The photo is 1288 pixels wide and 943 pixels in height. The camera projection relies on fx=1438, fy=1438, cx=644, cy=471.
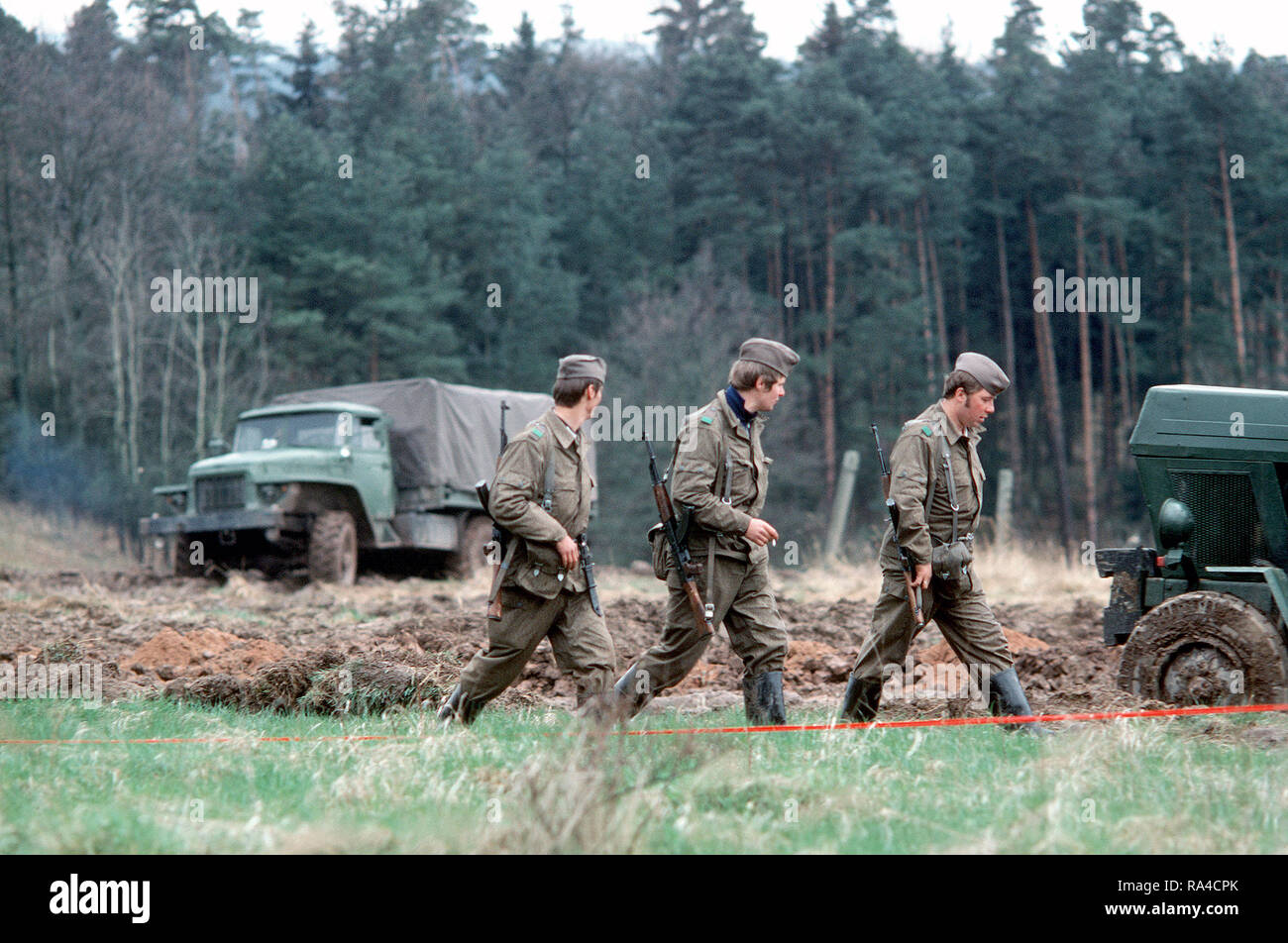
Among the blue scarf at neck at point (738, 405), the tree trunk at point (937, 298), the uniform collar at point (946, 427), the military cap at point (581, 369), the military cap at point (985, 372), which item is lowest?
the uniform collar at point (946, 427)

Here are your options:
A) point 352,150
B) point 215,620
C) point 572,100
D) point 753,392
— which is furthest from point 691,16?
point 753,392

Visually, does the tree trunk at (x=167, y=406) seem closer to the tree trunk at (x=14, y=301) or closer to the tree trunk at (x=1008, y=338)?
the tree trunk at (x=14, y=301)

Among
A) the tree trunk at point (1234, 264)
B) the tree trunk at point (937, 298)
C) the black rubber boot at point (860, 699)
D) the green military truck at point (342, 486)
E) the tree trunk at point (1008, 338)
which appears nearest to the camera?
Result: the black rubber boot at point (860, 699)

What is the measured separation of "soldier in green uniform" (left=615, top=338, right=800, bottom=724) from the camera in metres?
6.08

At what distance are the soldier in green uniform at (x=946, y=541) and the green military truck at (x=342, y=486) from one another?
34.7 feet

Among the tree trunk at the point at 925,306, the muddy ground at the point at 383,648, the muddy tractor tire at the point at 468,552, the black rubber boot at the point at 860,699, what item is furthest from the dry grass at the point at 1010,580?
the tree trunk at the point at 925,306

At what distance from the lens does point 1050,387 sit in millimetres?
40188

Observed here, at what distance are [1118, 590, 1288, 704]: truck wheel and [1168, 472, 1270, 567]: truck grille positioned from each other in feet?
0.86

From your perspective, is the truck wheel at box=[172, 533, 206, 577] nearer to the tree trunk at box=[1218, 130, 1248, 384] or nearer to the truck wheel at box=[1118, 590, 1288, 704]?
the truck wheel at box=[1118, 590, 1288, 704]

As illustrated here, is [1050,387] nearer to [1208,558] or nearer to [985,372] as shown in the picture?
[1208,558]

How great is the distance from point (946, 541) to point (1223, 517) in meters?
1.29

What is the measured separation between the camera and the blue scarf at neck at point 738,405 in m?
6.29

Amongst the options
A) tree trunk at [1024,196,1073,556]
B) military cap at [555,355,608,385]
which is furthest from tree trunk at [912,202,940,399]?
military cap at [555,355,608,385]

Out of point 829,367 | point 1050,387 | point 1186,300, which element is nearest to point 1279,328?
point 1186,300
